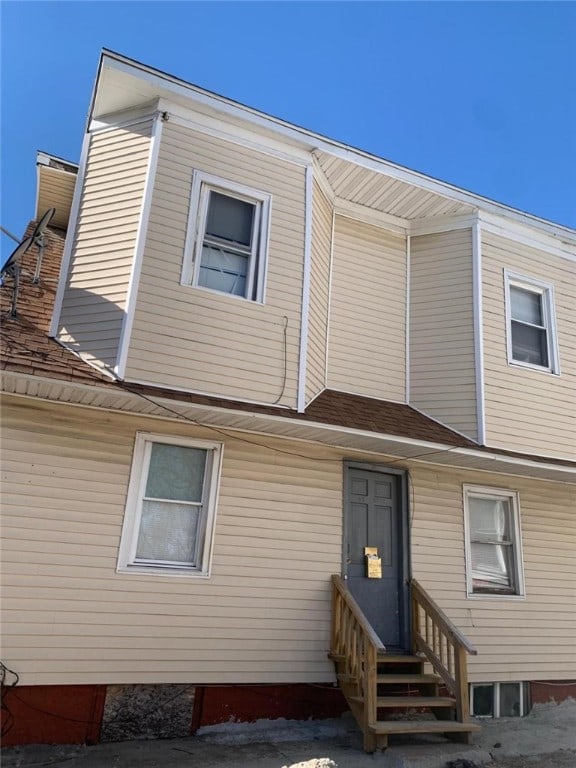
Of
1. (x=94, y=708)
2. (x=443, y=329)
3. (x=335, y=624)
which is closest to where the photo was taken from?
(x=94, y=708)

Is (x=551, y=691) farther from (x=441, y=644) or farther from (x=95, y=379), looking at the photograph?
(x=95, y=379)


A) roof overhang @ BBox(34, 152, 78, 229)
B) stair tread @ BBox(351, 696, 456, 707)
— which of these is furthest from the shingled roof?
stair tread @ BBox(351, 696, 456, 707)

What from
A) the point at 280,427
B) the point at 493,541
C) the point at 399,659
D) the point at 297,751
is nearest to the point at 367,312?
the point at 280,427

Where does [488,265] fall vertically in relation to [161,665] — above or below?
above

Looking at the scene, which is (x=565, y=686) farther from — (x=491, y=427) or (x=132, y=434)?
(x=132, y=434)

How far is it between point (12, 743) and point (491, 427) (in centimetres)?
625

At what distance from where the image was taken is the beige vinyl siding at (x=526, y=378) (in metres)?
7.89

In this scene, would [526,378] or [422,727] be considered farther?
[526,378]

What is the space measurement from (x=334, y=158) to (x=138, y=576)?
568 cm

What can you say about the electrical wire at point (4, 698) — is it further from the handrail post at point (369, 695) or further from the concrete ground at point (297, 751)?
the handrail post at point (369, 695)

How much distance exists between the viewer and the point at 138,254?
6367mm

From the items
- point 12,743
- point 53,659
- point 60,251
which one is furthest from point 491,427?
point 60,251

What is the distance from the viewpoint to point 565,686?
7.74m

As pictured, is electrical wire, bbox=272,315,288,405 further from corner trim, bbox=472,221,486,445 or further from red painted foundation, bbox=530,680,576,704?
red painted foundation, bbox=530,680,576,704
